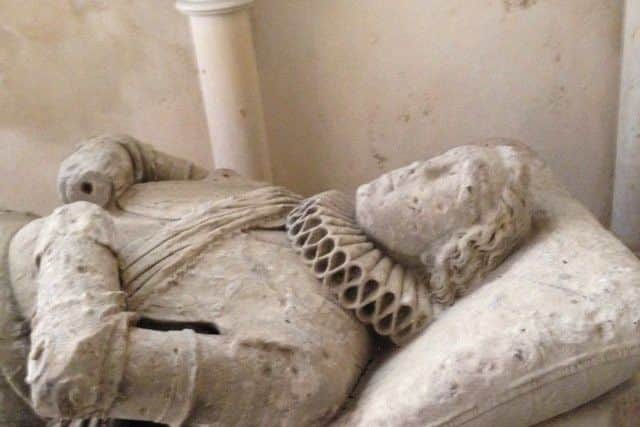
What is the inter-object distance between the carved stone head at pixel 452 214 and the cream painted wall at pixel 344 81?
1055mm

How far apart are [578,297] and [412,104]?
4.82 feet

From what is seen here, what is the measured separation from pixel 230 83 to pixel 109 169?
0.83 meters

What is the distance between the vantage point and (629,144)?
273cm

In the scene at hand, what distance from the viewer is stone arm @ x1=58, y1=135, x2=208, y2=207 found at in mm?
2025

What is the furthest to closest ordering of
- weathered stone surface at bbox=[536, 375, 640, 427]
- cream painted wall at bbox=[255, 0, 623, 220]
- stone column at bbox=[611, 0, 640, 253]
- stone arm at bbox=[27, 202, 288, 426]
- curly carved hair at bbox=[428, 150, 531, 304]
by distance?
cream painted wall at bbox=[255, 0, 623, 220], stone column at bbox=[611, 0, 640, 253], curly carved hair at bbox=[428, 150, 531, 304], weathered stone surface at bbox=[536, 375, 640, 427], stone arm at bbox=[27, 202, 288, 426]

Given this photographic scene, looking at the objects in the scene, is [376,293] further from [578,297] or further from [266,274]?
[578,297]

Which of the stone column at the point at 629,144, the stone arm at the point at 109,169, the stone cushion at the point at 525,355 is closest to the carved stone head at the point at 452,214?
the stone cushion at the point at 525,355

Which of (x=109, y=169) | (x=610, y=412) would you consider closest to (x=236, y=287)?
(x=109, y=169)

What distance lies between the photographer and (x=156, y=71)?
3.01 meters

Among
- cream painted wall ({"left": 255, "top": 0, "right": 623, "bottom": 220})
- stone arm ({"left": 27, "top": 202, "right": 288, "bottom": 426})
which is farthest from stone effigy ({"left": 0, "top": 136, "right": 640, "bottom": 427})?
cream painted wall ({"left": 255, "top": 0, "right": 623, "bottom": 220})

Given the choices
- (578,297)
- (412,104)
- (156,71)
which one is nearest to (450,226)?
(578,297)

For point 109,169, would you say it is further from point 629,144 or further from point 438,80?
point 629,144

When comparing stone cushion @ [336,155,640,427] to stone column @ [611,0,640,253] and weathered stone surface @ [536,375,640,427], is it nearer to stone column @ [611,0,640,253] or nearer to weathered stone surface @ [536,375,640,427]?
weathered stone surface @ [536,375,640,427]

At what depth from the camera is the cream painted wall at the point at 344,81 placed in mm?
2863
